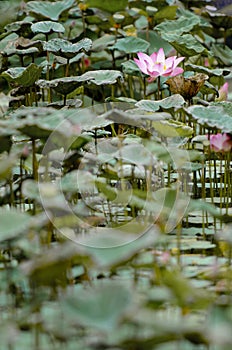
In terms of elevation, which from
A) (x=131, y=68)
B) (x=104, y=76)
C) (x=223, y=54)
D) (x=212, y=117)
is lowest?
(x=223, y=54)

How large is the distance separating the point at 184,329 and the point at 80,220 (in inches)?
21.3

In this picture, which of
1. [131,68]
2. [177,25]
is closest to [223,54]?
[177,25]

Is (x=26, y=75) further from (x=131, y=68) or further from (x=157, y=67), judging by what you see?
(x=131, y=68)

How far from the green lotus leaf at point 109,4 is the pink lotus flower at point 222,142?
5.36 ft

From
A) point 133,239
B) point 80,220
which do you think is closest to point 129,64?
point 80,220

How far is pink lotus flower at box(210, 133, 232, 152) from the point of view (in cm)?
147

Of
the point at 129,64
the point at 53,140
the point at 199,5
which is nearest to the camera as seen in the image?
the point at 53,140

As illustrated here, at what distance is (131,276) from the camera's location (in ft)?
4.19

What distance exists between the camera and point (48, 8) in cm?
→ 302

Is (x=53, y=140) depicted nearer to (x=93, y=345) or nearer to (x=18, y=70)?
(x=93, y=345)

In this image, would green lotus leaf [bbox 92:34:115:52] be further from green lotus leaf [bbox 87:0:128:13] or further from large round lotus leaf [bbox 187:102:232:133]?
large round lotus leaf [bbox 187:102:232:133]

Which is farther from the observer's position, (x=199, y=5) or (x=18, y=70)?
(x=199, y=5)

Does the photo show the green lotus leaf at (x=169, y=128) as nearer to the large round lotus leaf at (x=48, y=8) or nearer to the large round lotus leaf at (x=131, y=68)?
the large round lotus leaf at (x=131, y=68)

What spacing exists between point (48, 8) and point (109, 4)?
0.78 feet
